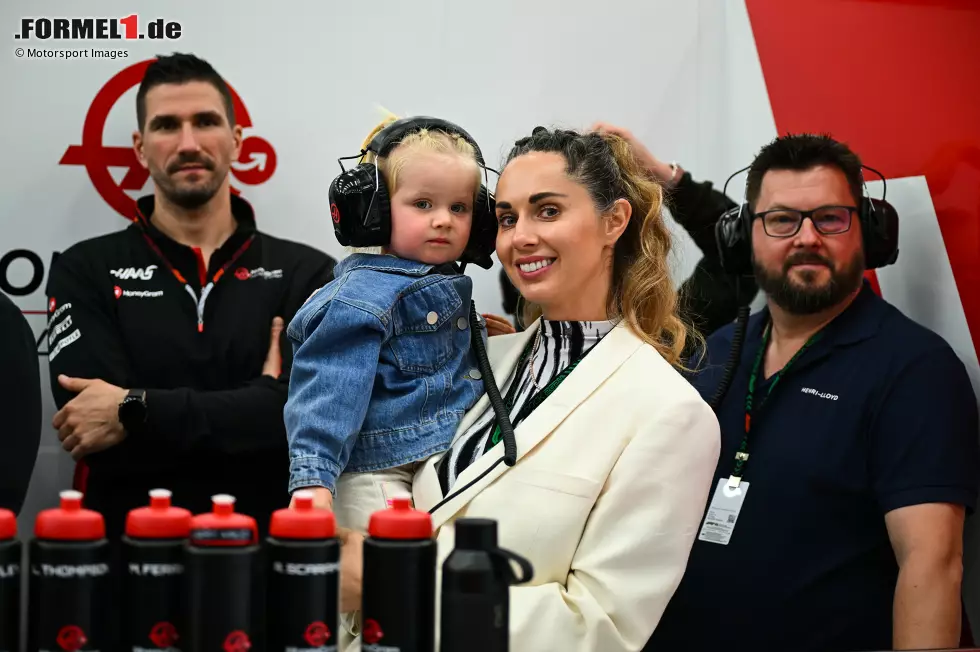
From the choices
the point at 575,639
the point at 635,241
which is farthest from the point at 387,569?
the point at 635,241

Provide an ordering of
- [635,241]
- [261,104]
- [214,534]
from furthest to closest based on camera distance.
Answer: [261,104], [635,241], [214,534]

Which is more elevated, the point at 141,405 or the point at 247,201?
the point at 247,201

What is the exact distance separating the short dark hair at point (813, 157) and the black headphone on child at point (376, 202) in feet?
3.87

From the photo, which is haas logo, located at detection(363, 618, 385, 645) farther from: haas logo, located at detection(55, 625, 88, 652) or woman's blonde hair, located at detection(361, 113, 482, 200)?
woman's blonde hair, located at detection(361, 113, 482, 200)

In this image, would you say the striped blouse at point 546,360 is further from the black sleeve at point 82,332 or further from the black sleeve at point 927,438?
the black sleeve at point 82,332

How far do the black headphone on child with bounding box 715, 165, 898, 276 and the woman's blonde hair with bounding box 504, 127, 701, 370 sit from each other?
0.84m

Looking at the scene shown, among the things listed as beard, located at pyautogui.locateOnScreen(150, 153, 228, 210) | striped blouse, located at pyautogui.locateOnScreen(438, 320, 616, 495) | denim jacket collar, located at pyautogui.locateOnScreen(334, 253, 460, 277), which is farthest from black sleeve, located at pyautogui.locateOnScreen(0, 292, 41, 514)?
striped blouse, located at pyautogui.locateOnScreen(438, 320, 616, 495)

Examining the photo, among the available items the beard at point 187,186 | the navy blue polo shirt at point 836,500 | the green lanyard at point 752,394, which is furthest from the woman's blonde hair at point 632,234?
the beard at point 187,186

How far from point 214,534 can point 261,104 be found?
7.76 feet

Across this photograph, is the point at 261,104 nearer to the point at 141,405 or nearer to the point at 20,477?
the point at 141,405

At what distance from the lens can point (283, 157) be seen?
3.65 meters

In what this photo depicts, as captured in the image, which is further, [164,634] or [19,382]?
[19,382]

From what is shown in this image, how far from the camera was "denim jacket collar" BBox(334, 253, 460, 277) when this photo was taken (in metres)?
2.32

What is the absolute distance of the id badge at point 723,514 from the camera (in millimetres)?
3014
